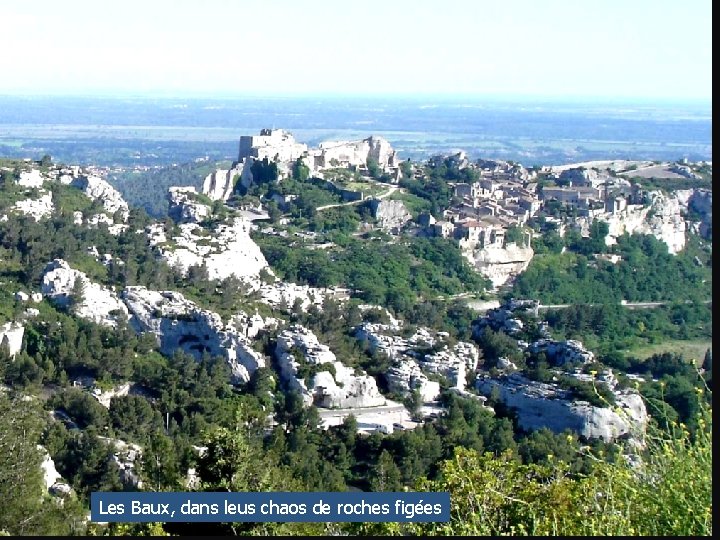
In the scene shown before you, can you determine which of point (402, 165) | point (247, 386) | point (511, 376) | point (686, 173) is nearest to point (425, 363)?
point (511, 376)

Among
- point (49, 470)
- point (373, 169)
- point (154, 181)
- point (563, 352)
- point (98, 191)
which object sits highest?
point (98, 191)


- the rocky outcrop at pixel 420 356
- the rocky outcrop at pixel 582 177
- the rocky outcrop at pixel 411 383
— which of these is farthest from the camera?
the rocky outcrop at pixel 582 177

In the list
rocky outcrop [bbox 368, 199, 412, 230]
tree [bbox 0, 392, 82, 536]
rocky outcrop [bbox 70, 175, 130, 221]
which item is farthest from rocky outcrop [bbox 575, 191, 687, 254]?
tree [bbox 0, 392, 82, 536]

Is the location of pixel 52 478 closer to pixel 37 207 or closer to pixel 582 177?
pixel 37 207

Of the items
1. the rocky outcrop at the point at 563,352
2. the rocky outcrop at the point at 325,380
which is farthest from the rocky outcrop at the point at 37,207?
the rocky outcrop at the point at 563,352

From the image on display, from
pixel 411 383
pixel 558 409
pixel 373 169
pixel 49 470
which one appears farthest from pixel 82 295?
pixel 373 169

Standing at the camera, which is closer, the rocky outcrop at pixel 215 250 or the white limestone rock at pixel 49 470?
the white limestone rock at pixel 49 470

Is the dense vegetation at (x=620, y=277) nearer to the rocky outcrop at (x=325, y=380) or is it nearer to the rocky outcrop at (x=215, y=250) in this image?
the rocky outcrop at (x=215, y=250)
